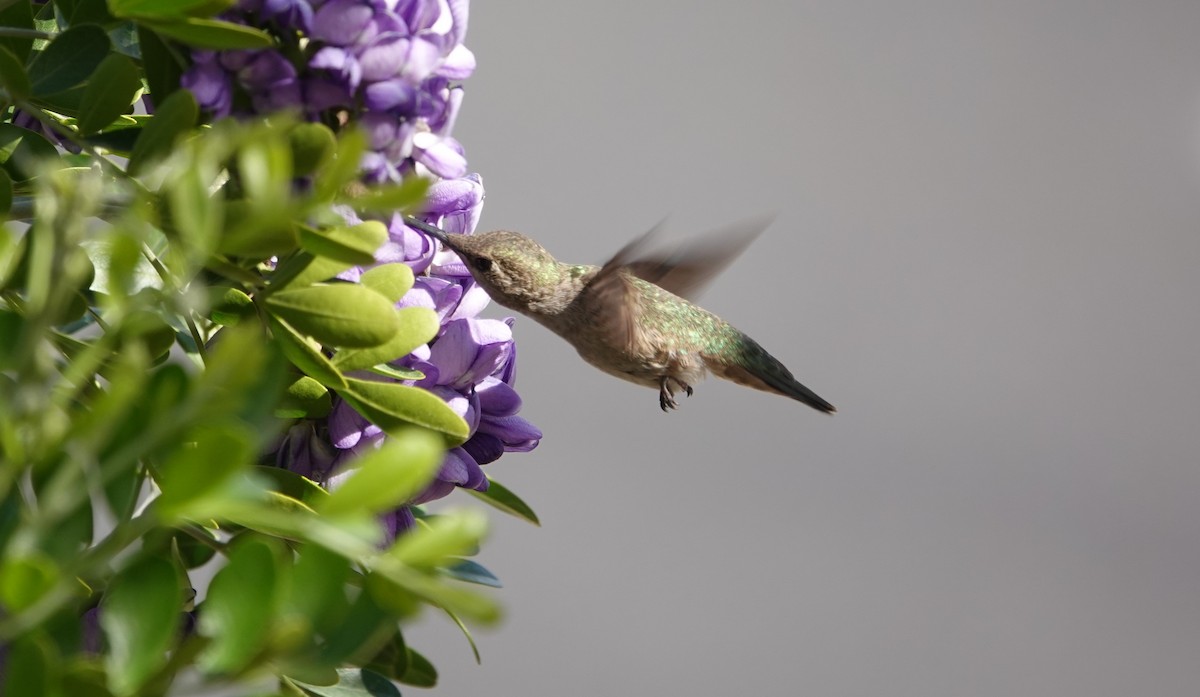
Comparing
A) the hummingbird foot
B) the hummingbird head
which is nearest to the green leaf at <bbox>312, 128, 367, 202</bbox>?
the hummingbird head

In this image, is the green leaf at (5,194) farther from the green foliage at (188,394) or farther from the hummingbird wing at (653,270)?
the hummingbird wing at (653,270)

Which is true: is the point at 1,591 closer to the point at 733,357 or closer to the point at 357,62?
the point at 357,62

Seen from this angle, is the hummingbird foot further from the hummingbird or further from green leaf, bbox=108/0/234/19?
green leaf, bbox=108/0/234/19

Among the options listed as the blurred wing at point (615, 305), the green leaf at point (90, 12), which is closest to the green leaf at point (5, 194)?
the green leaf at point (90, 12)

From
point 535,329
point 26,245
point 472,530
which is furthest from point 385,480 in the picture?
point 535,329

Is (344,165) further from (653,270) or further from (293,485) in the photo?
(653,270)

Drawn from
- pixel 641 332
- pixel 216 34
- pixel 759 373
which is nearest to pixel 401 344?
pixel 216 34
